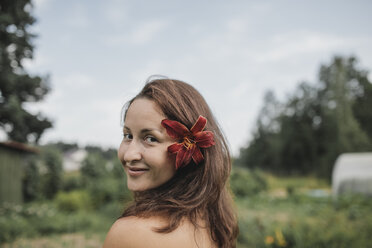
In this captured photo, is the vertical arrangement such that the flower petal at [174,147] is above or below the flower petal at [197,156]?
above

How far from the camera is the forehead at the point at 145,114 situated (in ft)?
3.94

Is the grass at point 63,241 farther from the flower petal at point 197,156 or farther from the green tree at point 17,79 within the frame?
the flower petal at point 197,156

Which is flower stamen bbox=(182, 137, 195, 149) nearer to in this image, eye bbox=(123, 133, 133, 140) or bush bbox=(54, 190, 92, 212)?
eye bbox=(123, 133, 133, 140)

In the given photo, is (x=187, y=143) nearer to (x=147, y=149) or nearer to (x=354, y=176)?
(x=147, y=149)

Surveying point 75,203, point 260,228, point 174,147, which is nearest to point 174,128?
point 174,147

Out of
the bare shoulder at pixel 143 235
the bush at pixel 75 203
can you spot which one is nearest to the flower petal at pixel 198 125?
the bare shoulder at pixel 143 235

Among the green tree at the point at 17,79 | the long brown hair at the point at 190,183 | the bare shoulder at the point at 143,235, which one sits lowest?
the bare shoulder at the point at 143,235

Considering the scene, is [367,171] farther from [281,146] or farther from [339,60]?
[281,146]

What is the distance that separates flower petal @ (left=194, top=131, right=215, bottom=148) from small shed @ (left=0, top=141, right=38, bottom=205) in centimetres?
1106

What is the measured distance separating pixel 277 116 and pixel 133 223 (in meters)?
40.8

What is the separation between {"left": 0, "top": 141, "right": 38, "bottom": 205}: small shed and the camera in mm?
10555

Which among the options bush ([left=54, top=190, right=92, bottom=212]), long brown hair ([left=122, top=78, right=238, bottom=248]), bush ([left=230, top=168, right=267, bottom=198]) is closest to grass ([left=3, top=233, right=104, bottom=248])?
bush ([left=54, top=190, right=92, bottom=212])

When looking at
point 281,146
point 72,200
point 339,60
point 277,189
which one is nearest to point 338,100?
point 339,60

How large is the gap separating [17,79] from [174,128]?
863 centimetres
